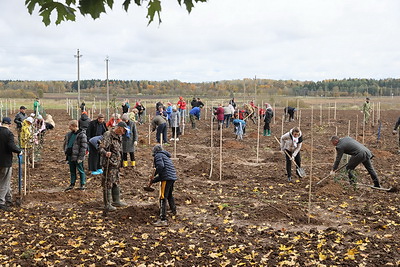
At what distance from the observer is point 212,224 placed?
785 centimetres

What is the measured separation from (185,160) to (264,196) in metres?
5.39

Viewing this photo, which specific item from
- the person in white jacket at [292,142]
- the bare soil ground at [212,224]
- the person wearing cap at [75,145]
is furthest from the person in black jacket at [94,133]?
the person in white jacket at [292,142]

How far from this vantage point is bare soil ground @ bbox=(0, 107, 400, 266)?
243 inches

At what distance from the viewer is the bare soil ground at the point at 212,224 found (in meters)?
6.18

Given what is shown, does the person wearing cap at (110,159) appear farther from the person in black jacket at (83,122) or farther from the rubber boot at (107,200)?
the person in black jacket at (83,122)

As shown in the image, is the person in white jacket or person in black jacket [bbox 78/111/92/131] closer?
the person in white jacket

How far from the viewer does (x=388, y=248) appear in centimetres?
627

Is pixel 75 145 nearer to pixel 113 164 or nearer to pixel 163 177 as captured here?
pixel 113 164

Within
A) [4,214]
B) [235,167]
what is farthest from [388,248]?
[235,167]

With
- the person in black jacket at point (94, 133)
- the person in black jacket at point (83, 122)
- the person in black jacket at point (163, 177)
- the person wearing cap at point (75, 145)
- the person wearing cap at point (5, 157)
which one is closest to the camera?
the person in black jacket at point (163, 177)

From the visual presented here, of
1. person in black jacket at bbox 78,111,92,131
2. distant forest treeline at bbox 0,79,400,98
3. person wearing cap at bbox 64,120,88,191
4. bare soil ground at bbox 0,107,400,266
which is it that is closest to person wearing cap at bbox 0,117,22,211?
bare soil ground at bbox 0,107,400,266

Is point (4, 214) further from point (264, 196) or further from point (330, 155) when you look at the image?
point (330, 155)

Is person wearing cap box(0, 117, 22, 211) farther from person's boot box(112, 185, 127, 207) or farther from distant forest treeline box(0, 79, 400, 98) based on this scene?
distant forest treeline box(0, 79, 400, 98)

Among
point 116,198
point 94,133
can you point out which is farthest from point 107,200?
point 94,133
